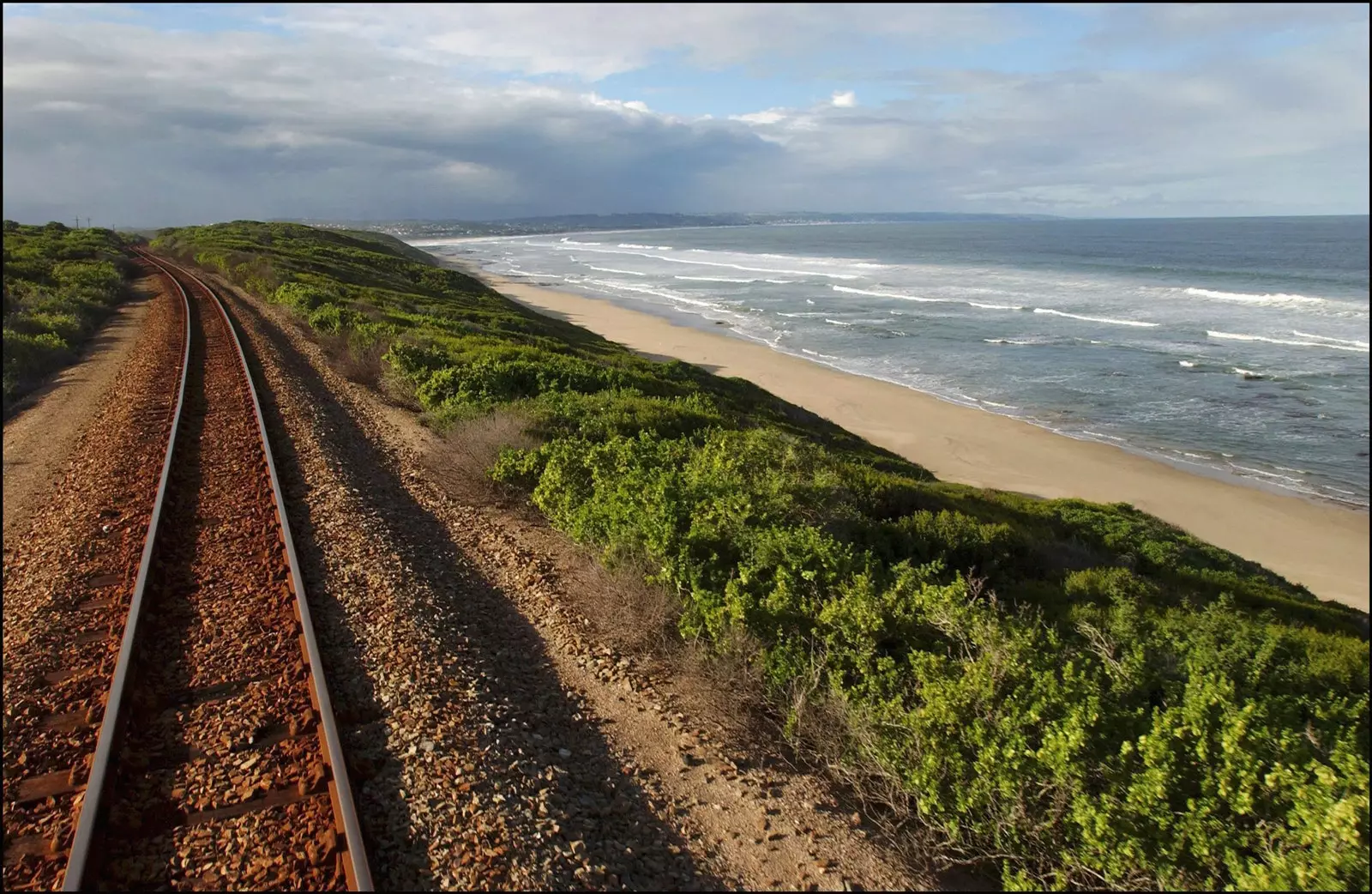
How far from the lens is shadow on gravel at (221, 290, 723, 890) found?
360 cm

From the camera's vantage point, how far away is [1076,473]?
61.8 feet

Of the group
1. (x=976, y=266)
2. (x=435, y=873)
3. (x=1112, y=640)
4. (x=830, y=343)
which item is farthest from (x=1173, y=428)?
(x=976, y=266)

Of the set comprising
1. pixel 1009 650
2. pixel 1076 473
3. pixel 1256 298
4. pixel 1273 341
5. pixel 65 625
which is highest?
pixel 1256 298

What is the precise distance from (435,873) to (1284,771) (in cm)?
378

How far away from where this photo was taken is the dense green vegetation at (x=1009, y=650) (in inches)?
137

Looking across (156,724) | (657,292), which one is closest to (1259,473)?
(156,724)

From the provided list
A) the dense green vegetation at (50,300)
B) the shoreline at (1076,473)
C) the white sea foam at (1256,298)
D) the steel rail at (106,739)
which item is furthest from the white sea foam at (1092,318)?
the steel rail at (106,739)

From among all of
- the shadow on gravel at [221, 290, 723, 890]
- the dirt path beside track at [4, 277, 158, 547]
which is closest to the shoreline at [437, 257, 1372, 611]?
the shadow on gravel at [221, 290, 723, 890]

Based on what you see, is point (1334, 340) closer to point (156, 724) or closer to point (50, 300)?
point (156, 724)

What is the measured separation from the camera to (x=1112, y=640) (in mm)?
5031

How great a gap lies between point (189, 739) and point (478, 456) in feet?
16.8

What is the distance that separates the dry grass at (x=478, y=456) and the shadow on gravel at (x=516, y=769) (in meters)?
1.31

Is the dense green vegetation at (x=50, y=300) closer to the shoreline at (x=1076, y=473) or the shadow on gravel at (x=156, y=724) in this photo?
the shadow on gravel at (x=156, y=724)

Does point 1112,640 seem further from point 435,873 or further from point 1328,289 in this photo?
point 1328,289
